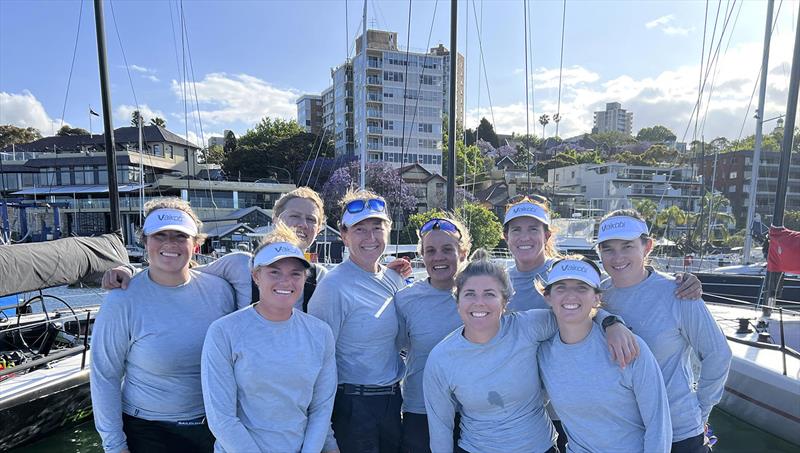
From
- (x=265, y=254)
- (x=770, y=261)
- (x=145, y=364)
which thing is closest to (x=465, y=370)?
(x=265, y=254)

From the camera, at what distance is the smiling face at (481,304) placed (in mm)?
2449

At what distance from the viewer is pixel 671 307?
268 centimetres

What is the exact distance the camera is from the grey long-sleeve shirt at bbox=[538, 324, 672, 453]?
2.28 metres

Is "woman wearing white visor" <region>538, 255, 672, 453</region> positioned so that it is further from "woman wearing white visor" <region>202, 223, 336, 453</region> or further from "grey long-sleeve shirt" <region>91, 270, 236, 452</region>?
"grey long-sleeve shirt" <region>91, 270, 236, 452</region>

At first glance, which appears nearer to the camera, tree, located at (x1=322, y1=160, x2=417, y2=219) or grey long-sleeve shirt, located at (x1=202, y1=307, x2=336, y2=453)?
grey long-sleeve shirt, located at (x1=202, y1=307, x2=336, y2=453)

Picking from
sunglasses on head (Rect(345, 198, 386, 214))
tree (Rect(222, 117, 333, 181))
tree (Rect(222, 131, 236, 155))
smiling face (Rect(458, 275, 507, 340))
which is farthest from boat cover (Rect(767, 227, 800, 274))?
tree (Rect(222, 131, 236, 155))

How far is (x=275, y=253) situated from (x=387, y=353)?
1094mm

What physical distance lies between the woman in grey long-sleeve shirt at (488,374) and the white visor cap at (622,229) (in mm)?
710

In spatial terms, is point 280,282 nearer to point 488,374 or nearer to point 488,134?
point 488,374

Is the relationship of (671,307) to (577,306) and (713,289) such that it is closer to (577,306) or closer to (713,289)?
(577,306)

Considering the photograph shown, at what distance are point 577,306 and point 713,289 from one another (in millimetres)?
19475

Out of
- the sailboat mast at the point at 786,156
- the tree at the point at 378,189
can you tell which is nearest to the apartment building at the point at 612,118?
the tree at the point at 378,189

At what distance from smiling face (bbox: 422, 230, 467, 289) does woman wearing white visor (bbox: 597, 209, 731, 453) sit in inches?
38.5

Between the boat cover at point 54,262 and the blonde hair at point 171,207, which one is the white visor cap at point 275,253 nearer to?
the blonde hair at point 171,207
